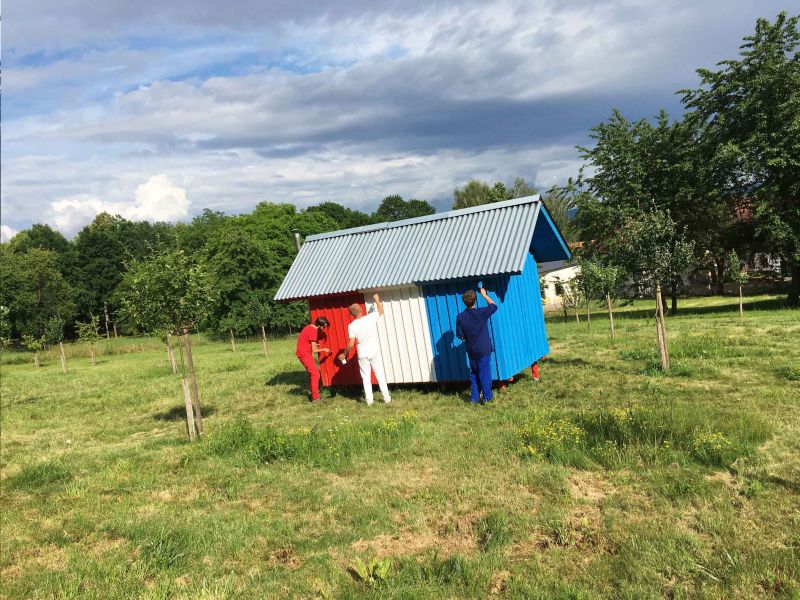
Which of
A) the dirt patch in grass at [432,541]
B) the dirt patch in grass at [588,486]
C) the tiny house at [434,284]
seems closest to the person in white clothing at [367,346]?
the tiny house at [434,284]

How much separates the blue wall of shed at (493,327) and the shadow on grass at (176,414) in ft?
17.9

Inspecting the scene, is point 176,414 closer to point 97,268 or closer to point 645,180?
point 645,180

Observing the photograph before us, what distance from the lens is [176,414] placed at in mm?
12766

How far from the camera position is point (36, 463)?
925 cm

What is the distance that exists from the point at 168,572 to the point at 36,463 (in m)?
5.88

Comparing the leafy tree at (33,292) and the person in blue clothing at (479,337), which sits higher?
the leafy tree at (33,292)

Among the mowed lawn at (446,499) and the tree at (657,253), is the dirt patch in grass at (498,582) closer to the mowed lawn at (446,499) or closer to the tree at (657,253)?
the mowed lawn at (446,499)

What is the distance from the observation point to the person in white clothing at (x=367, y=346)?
11320 mm

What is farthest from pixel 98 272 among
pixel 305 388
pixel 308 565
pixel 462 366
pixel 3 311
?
pixel 308 565

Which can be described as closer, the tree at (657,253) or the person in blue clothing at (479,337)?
the person in blue clothing at (479,337)

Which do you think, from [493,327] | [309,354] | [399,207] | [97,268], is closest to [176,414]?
[309,354]

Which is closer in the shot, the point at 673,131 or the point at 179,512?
the point at 179,512

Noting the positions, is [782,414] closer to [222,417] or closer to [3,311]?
[222,417]

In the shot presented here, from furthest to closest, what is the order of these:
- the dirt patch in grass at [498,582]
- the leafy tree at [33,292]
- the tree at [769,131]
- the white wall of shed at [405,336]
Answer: the leafy tree at [33,292] < the tree at [769,131] < the white wall of shed at [405,336] < the dirt patch in grass at [498,582]
